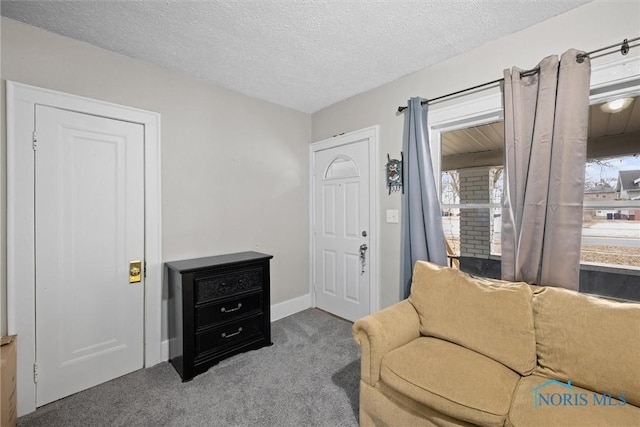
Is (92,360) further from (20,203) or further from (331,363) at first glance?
(331,363)

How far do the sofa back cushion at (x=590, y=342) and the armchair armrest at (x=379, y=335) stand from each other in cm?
67

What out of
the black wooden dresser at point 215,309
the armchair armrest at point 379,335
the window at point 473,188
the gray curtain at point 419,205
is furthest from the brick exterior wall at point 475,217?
the black wooden dresser at point 215,309

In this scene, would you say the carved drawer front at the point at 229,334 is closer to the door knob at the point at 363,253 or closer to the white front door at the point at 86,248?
the white front door at the point at 86,248

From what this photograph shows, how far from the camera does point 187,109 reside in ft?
8.52

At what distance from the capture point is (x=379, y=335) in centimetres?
162

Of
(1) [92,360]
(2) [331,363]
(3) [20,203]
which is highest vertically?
(3) [20,203]

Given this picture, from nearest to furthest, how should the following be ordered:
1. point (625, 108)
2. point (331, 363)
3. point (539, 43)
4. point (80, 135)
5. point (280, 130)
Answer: point (625, 108) < point (539, 43) < point (80, 135) < point (331, 363) < point (280, 130)

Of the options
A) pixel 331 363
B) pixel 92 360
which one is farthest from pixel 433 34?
pixel 92 360

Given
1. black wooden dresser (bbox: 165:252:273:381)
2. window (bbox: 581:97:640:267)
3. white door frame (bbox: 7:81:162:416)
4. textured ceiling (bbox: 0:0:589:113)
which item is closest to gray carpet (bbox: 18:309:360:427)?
black wooden dresser (bbox: 165:252:273:381)

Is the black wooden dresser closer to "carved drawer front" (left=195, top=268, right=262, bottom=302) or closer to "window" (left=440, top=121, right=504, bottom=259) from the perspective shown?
"carved drawer front" (left=195, top=268, right=262, bottom=302)

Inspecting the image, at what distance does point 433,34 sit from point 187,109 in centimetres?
210

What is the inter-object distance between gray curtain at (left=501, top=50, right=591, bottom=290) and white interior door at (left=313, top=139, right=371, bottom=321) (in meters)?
1.31

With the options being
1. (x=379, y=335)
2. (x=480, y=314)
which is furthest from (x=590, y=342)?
(x=379, y=335)

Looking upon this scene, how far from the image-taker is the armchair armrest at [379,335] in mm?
1602
